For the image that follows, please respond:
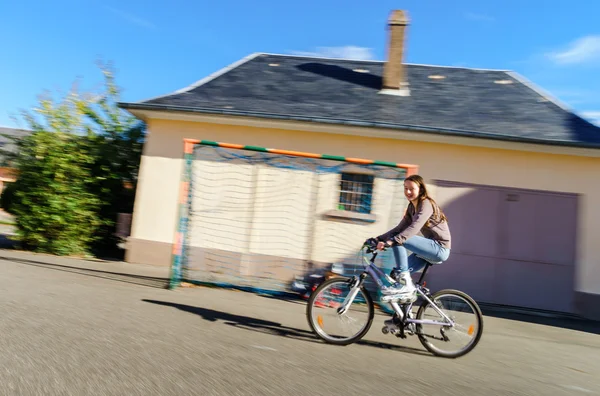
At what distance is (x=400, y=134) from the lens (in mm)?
9805

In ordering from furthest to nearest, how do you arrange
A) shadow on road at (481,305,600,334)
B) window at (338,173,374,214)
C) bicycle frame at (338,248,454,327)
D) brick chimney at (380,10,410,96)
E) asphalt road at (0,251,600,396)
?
brick chimney at (380,10,410,96) → window at (338,173,374,214) → shadow on road at (481,305,600,334) → bicycle frame at (338,248,454,327) → asphalt road at (0,251,600,396)

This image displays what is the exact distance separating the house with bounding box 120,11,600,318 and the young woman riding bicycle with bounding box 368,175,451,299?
9.81 feet

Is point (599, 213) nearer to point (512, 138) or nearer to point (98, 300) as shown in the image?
point (512, 138)

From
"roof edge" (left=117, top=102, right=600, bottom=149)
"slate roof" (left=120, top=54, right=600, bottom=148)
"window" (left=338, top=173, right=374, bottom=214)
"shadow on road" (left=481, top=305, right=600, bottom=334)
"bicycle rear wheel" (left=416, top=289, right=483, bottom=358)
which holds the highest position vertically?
"slate roof" (left=120, top=54, right=600, bottom=148)

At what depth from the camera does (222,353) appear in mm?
4734

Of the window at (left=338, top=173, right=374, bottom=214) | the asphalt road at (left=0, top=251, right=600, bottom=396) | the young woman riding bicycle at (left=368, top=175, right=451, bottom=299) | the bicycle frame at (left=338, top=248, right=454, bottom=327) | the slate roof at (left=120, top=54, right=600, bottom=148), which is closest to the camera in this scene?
the asphalt road at (left=0, top=251, right=600, bottom=396)

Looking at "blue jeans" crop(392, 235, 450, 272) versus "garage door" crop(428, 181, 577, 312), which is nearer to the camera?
"blue jeans" crop(392, 235, 450, 272)

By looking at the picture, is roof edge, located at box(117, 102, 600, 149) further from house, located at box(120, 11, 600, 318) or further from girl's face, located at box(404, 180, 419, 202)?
girl's face, located at box(404, 180, 419, 202)

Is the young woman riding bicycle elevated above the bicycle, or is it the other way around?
the young woman riding bicycle

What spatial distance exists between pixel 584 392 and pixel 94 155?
380 inches

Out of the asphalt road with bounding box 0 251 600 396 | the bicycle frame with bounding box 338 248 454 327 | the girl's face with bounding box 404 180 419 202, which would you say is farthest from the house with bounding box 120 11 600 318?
the bicycle frame with bounding box 338 248 454 327

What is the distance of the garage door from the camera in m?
9.34

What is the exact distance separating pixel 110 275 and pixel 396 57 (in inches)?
329

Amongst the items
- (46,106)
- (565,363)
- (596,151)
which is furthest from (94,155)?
(596,151)
